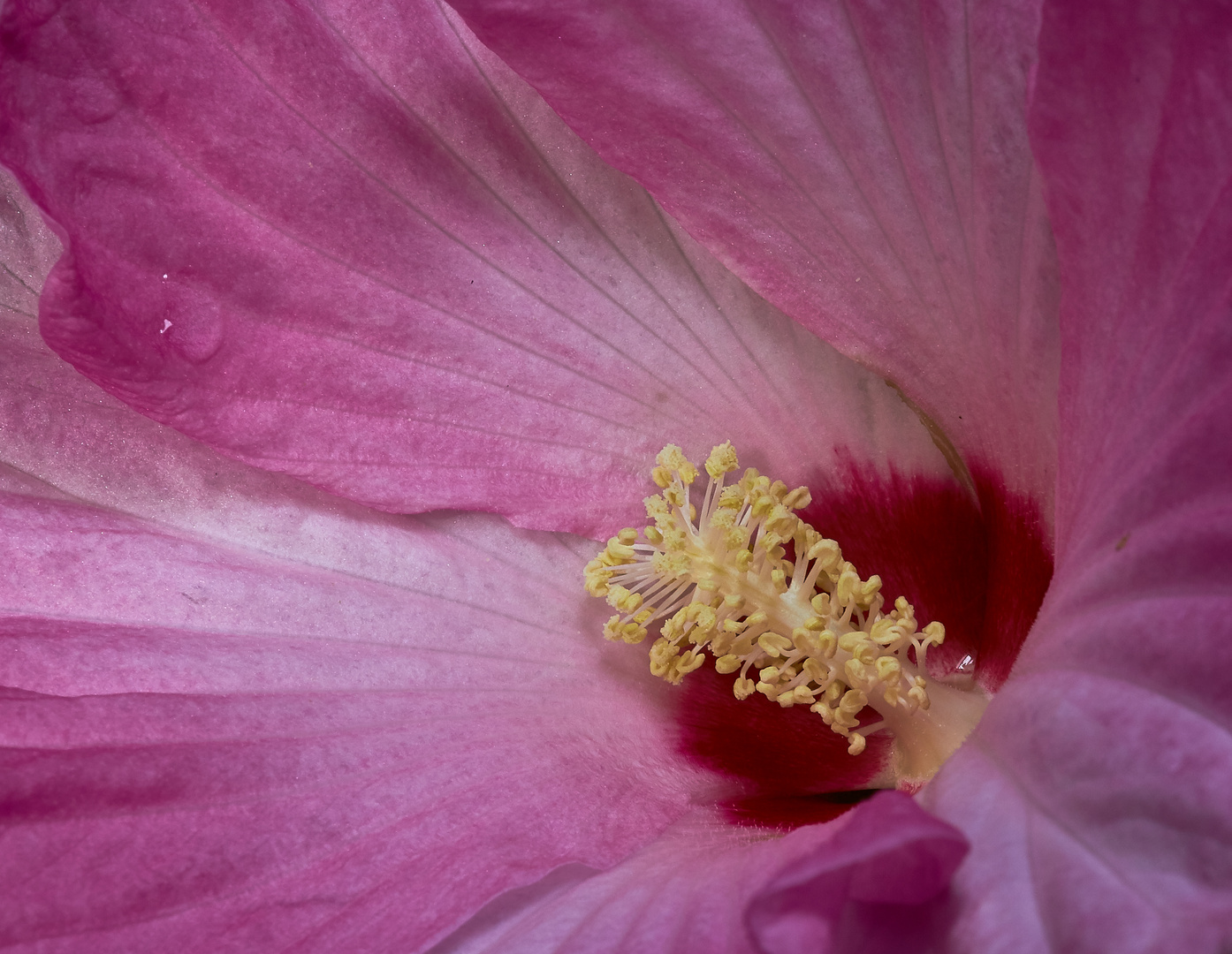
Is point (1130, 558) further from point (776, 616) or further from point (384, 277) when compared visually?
point (384, 277)

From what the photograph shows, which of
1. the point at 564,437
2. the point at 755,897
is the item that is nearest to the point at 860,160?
the point at 564,437

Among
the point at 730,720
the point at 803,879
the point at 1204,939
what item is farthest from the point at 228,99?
the point at 1204,939

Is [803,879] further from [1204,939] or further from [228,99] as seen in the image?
[228,99]

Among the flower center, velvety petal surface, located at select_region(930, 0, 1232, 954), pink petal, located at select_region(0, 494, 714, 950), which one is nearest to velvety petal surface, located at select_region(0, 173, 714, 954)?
pink petal, located at select_region(0, 494, 714, 950)

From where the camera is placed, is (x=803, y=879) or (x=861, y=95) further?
(x=861, y=95)

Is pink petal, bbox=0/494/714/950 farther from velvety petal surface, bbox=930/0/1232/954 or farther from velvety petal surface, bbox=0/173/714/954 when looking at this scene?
velvety petal surface, bbox=930/0/1232/954

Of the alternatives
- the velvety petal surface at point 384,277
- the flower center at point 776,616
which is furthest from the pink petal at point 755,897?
the velvety petal surface at point 384,277

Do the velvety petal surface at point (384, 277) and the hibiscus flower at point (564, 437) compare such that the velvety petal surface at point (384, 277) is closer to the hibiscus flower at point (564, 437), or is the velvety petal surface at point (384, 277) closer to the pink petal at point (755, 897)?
the hibiscus flower at point (564, 437)
